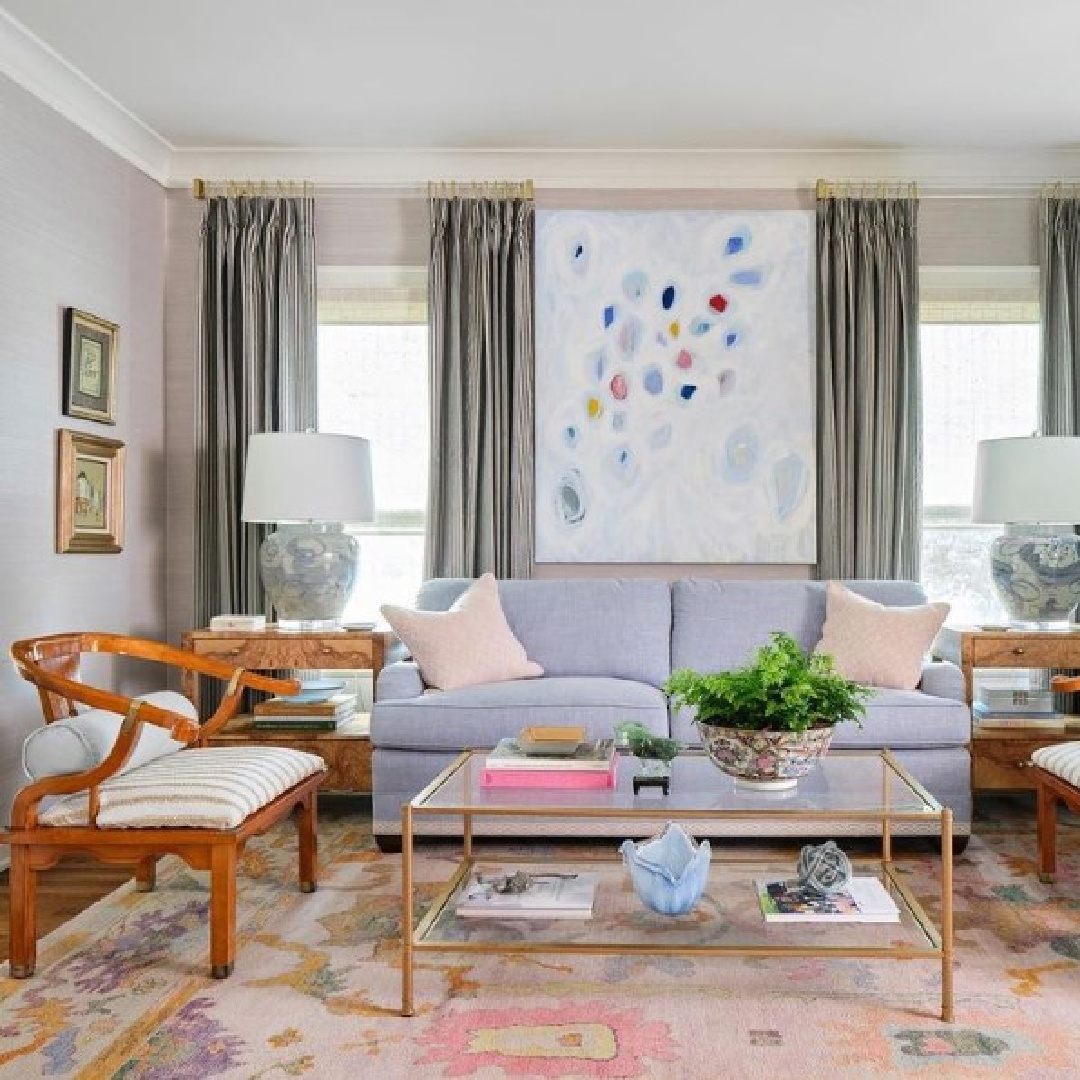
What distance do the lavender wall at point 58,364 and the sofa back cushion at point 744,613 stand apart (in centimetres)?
218

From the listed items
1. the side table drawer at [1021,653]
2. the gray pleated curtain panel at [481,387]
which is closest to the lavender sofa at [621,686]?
the side table drawer at [1021,653]

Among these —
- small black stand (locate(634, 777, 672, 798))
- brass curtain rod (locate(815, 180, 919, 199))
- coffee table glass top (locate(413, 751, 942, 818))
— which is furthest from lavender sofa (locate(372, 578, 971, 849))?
brass curtain rod (locate(815, 180, 919, 199))

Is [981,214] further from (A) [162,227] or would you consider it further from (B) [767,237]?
(A) [162,227]

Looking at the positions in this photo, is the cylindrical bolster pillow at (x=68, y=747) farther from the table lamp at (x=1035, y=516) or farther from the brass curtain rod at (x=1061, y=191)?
the brass curtain rod at (x=1061, y=191)

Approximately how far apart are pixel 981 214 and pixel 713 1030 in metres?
3.72

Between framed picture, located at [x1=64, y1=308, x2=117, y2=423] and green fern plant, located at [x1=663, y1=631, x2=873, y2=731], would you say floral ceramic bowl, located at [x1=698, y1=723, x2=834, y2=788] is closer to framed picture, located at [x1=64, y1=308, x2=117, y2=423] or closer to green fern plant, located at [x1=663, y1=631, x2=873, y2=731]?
green fern plant, located at [x1=663, y1=631, x2=873, y2=731]

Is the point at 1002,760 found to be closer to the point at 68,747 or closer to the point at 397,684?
the point at 397,684

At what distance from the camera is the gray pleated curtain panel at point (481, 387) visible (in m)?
4.55

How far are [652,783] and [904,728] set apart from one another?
4.40ft

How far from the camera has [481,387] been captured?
15.1 feet

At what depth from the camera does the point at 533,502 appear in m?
4.59

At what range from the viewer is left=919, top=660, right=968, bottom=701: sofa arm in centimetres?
367

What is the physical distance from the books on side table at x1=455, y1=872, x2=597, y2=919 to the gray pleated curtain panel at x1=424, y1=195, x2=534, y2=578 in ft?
6.55

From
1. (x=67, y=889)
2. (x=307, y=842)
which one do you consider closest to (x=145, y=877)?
(x=67, y=889)
